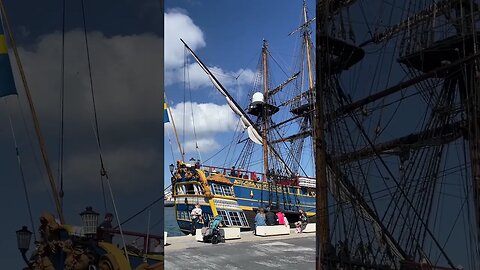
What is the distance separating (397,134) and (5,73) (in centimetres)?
182

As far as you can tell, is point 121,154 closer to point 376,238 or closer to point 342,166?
point 342,166

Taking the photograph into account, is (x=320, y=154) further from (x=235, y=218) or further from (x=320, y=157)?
(x=235, y=218)

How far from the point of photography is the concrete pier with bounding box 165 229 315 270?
286cm

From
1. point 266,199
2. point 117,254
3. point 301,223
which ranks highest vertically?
point 266,199

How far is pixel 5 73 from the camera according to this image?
2023 mm

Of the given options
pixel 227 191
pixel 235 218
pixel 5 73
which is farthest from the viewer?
pixel 227 191

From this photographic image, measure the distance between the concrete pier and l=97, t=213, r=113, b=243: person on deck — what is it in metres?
0.60

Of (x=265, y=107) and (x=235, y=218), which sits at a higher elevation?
(x=265, y=107)

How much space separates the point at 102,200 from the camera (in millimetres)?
2162

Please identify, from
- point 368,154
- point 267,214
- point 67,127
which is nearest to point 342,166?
point 368,154

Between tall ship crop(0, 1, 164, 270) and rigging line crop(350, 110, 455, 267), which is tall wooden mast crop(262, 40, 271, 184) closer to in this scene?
rigging line crop(350, 110, 455, 267)

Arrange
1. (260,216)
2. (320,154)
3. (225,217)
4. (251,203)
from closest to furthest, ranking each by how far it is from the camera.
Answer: (320,154) < (260,216) < (251,203) < (225,217)

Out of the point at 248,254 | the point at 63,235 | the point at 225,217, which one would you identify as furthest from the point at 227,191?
the point at 63,235

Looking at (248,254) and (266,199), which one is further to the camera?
(266,199)
